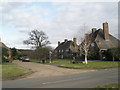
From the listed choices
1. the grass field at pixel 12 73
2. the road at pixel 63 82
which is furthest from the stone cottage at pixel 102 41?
the road at pixel 63 82

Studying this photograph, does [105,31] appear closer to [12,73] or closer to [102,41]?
[102,41]

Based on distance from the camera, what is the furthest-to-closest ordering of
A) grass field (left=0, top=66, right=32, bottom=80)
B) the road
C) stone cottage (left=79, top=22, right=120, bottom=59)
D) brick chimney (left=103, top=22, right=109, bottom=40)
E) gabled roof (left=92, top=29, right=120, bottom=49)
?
1. brick chimney (left=103, top=22, right=109, bottom=40)
2. gabled roof (left=92, top=29, right=120, bottom=49)
3. stone cottage (left=79, top=22, right=120, bottom=59)
4. grass field (left=0, top=66, right=32, bottom=80)
5. the road

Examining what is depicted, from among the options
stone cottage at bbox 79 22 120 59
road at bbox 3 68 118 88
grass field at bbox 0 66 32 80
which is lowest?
grass field at bbox 0 66 32 80

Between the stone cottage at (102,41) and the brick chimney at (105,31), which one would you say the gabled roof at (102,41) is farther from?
the brick chimney at (105,31)

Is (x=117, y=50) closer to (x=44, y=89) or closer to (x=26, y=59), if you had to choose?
(x=26, y=59)

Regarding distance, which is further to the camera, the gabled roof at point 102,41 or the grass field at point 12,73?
the gabled roof at point 102,41

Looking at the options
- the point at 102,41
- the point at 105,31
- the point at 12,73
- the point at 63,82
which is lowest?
the point at 12,73

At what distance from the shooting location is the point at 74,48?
70.4 m

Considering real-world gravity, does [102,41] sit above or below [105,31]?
below

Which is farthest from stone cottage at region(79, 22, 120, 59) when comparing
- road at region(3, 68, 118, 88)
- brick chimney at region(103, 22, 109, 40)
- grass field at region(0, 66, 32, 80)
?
road at region(3, 68, 118, 88)

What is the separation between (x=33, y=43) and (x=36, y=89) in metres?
64.3

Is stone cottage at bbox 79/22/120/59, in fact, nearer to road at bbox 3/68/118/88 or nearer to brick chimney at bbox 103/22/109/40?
brick chimney at bbox 103/22/109/40

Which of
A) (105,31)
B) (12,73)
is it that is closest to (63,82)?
(12,73)

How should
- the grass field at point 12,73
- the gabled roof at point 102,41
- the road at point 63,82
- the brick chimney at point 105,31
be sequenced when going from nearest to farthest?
the road at point 63,82 → the grass field at point 12,73 → the gabled roof at point 102,41 → the brick chimney at point 105,31
